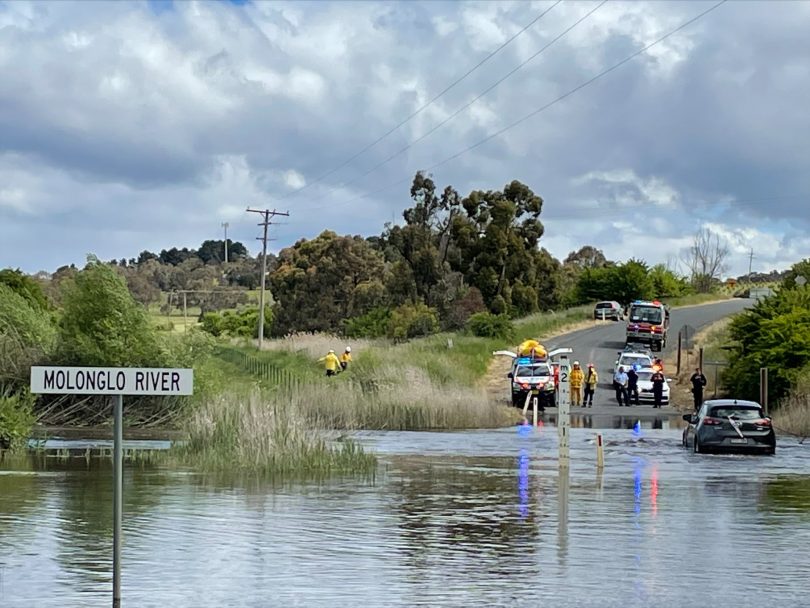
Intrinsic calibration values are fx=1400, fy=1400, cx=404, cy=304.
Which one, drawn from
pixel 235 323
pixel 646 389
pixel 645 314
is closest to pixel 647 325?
pixel 645 314

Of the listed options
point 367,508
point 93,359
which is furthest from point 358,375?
point 367,508

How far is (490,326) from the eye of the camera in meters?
85.6

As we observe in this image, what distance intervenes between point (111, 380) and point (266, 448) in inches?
709

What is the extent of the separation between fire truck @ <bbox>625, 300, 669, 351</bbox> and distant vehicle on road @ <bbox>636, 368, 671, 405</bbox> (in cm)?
1859

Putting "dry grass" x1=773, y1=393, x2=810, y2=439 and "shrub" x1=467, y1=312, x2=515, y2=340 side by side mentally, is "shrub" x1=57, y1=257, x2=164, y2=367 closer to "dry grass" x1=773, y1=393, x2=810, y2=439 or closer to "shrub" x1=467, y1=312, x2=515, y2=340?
"dry grass" x1=773, y1=393, x2=810, y2=439

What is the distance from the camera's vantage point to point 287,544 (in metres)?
17.2

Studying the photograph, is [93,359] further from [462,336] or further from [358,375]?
[462,336]

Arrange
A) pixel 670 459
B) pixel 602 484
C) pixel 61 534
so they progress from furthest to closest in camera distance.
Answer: pixel 670 459
pixel 602 484
pixel 61 534

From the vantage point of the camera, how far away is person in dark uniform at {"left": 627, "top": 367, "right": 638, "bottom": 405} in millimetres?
59219

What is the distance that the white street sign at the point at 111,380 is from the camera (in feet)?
37.4

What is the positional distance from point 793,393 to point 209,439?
25264 millimetres

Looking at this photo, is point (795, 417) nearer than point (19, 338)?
No

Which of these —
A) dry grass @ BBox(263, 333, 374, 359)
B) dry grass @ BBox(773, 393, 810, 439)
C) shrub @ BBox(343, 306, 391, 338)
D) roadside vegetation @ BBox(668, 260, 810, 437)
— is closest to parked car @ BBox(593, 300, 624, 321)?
shrub @ BBox(343, 306, 391, 338)

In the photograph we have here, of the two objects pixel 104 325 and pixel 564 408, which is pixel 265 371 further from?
pixel 564 408
